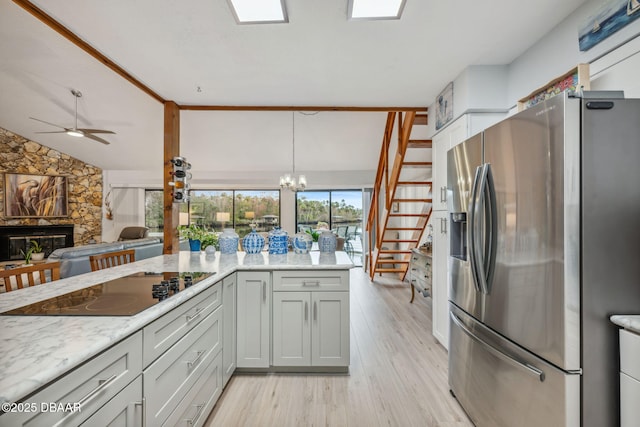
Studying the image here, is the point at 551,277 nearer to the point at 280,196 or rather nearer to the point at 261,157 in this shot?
the point at 261,157

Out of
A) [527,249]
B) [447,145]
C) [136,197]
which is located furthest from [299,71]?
[136,197]

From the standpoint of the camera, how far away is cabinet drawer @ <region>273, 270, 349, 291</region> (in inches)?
91.4

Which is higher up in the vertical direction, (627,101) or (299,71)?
(299,71)

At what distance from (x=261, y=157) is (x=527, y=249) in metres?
6.16

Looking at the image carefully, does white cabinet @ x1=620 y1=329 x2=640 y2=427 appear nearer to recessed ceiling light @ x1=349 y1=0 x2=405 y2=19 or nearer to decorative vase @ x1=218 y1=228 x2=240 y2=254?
recessed ceiling light @ x1=349 y1=0 x2=405 y2=19

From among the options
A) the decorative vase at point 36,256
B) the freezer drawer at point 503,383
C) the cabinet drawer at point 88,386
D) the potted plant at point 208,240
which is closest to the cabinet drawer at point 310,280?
the freezer drawer at point 503,383

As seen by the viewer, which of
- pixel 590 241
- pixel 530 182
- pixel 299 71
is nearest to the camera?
pixel 590 241

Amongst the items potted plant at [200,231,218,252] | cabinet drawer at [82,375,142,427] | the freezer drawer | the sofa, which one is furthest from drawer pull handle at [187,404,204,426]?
the sofa

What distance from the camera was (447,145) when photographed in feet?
9.21

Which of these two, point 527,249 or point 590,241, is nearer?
point 590,241

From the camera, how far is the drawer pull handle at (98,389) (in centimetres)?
88

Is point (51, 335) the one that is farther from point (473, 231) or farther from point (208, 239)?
point (208, 239)

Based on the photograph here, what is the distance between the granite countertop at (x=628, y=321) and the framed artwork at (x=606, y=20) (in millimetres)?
1405

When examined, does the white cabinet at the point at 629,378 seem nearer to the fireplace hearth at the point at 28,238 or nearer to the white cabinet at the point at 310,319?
the white cabinet at the point at 310,319
